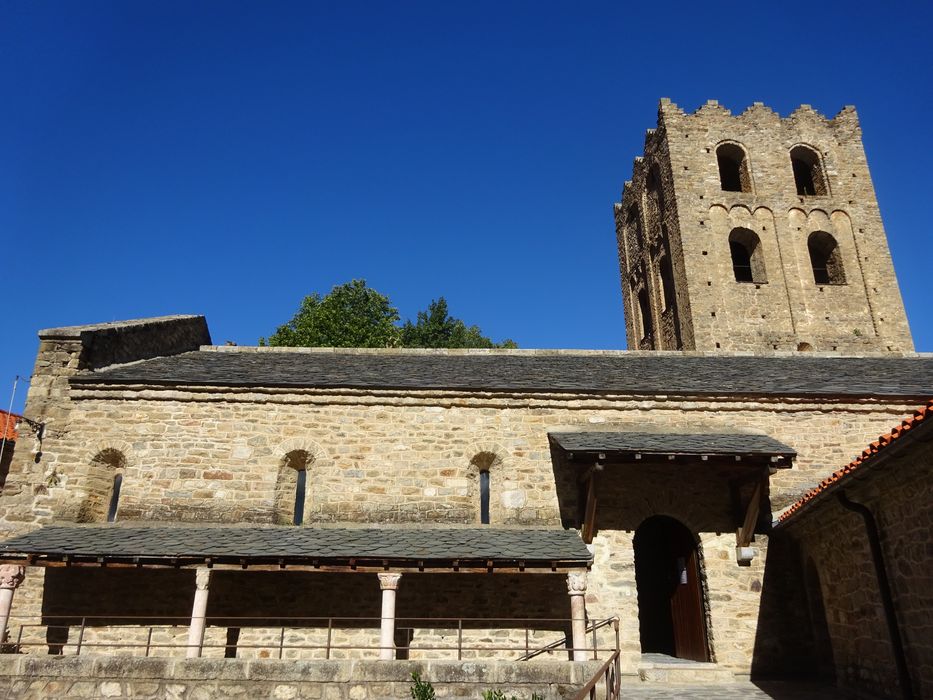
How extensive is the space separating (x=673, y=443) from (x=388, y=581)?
525cm

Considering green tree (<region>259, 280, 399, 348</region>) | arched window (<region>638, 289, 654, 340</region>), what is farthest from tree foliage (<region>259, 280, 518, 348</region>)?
arched window (<region>638, 289, 654, 340</region>)

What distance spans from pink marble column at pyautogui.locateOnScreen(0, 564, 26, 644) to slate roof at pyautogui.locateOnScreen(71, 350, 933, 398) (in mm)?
3637

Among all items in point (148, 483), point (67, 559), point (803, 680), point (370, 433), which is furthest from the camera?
point (370, 433)

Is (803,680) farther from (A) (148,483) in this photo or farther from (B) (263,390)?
(A) (148,483)

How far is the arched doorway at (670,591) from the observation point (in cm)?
1120

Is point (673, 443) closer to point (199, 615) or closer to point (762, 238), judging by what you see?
point (199, 615)

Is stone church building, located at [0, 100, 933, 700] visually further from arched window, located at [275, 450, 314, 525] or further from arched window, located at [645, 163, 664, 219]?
arched window, located at [645, 163, 664, 219]

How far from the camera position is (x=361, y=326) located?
30875mm

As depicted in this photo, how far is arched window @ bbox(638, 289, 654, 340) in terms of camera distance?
96.0 feet

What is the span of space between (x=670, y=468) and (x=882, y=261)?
1993 cm

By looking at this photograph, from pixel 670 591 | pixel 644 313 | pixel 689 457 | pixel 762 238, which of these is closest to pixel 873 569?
pixel 689 457

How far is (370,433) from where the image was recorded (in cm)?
1195

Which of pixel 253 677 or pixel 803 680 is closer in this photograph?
pixel 253 677

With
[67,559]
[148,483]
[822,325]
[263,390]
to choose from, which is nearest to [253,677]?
[67,559]
